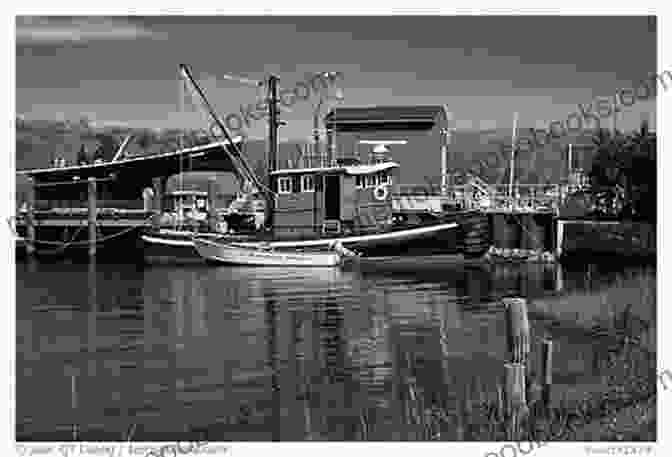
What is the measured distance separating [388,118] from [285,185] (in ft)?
20.8

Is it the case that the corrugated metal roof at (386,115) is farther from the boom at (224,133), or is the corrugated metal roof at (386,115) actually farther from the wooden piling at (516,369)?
the wooden piling at (516,369)

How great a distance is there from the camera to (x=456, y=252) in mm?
35250

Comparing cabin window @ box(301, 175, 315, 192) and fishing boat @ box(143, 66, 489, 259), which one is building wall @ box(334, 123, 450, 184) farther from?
cabin window @ box(301, 175, 315, 192)

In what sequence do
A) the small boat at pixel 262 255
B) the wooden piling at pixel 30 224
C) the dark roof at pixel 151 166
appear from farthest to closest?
the dark roof at pixel 151 166 < the wooden piling at pixel 30 224 < the small boat at pixel 262 255

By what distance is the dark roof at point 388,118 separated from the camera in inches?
1615

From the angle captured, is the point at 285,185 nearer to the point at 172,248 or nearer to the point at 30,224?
the point at 172,248

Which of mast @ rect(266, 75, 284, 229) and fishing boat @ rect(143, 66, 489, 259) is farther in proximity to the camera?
mast @ rect(266, 75, 284, 229)

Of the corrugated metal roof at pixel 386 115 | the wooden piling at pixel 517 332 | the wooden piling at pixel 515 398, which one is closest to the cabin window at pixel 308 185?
the corrugated metal roof at pixel 386 115

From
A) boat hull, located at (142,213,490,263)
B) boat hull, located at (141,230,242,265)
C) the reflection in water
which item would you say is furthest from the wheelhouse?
the reflection in water

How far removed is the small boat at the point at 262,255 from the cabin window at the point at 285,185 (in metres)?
2.44

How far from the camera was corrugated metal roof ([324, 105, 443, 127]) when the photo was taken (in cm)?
4100

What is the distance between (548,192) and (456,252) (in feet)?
21.1

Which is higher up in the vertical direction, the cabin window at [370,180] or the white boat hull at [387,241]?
the cabin window at [370,180]

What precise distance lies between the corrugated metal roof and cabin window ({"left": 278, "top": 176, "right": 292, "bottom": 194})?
4.06 meters
